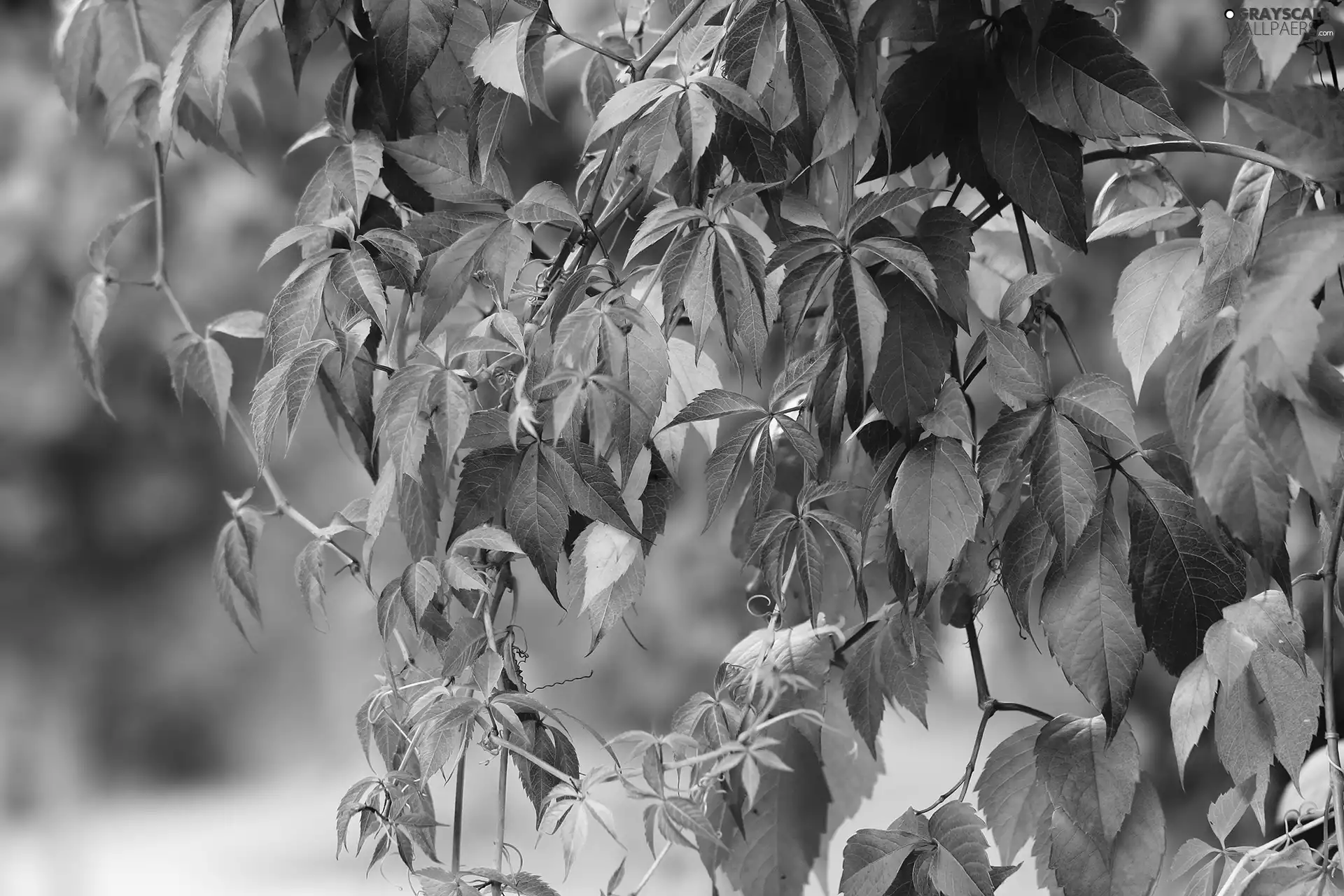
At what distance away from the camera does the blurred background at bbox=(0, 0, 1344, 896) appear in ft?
4.61

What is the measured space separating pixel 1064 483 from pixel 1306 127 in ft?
0.40

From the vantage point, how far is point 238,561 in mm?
563

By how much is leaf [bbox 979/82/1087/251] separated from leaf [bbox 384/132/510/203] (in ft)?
0.64

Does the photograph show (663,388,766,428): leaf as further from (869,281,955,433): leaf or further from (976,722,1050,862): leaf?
(976,722,1050,862): leaf

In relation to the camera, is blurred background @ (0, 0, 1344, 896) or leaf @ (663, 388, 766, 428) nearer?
leaf @ (663, 388, 766, 428)

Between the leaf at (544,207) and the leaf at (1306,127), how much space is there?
0.22 meters

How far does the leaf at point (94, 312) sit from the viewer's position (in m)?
0.63

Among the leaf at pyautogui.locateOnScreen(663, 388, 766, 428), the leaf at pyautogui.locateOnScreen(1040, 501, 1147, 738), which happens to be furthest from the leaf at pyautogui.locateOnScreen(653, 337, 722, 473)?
the leaf at pyautogui.locateOnScreen(1040, 501, 1147, 738)

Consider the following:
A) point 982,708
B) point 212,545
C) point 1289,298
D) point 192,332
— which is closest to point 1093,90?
point 1289,298

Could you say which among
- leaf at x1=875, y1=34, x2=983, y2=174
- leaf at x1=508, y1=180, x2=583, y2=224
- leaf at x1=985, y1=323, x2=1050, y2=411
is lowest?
leaf at x1=985, y1=323, x2=1050, y2=411

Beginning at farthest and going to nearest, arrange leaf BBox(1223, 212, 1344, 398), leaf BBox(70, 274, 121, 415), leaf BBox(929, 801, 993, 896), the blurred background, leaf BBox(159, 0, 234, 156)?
the blurred background < leaf BBox(70, 274, 121, 415) < leaf BBox(159, 0, 234, 156) < leaf BBox(929, 801, 993, 896) < leaf BBox(1223, 212, 1344, 398)

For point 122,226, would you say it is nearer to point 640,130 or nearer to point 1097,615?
point 640,130

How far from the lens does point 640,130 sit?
1.26 ft

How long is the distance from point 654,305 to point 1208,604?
0.25 meters
